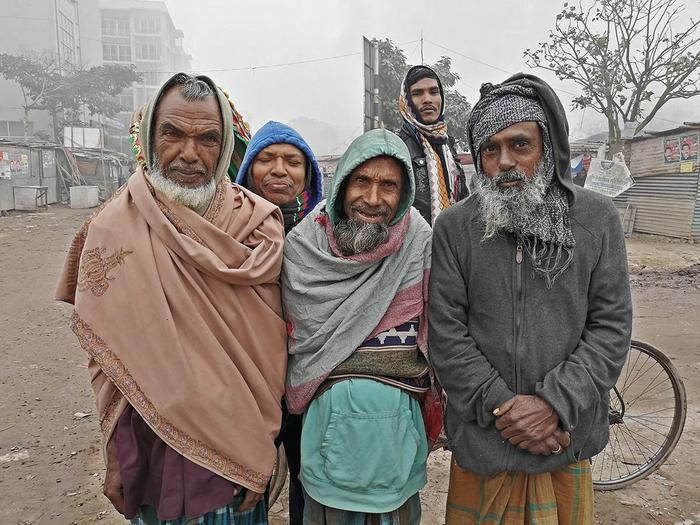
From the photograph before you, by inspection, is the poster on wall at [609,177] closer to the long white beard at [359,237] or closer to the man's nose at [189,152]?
the long white beard at [359,237]

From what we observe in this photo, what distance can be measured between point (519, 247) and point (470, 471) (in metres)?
0.88

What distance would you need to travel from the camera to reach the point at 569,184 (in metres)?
1.93

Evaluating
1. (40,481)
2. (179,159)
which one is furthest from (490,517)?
Result: (40,481)

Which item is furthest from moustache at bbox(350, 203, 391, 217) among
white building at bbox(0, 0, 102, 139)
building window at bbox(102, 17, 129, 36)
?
building window at bbox(102, 17, 129, 36)

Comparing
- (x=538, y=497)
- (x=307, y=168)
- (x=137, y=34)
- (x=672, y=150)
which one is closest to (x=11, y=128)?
(x=137, y=34)

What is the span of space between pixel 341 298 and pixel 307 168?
1.14 meters

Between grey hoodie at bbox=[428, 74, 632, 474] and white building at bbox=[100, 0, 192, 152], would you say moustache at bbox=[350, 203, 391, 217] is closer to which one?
grey hoodie at bbox=[428, 74, 632, 474]

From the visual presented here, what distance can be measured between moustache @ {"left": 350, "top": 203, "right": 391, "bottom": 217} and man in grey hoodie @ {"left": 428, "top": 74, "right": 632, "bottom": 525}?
264 millimetres

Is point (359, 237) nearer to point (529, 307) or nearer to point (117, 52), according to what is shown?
point (529, 307)

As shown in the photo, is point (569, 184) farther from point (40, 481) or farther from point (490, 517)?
point (40, 481)

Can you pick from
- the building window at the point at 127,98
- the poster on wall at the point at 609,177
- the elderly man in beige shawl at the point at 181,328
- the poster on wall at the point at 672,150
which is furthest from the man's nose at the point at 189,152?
the building window at the point at 127,98

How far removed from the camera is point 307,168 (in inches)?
112

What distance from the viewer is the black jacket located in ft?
11.3

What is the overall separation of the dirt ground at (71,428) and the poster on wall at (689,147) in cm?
665
